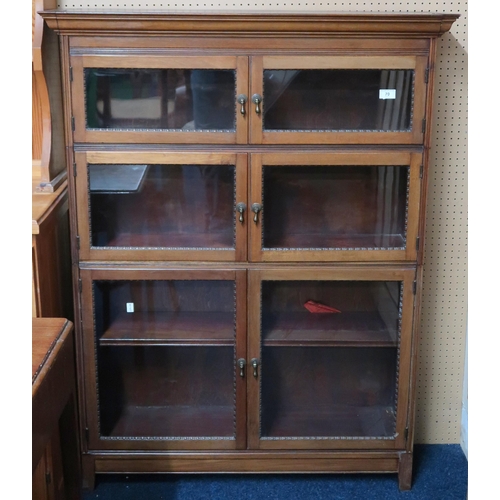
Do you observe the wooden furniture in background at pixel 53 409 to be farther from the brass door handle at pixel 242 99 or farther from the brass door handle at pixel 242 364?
the brass door handle at pixel 242 99

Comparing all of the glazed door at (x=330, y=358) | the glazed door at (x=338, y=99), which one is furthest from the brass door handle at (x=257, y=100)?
the glazed door at (x=330, y=358)

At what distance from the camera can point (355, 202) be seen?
7.35ft

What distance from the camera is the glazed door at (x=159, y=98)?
2010mm

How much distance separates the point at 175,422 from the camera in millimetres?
2404

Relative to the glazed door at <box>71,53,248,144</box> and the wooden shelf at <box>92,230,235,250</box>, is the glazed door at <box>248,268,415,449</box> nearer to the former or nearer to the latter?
the wooden shelf at <box>92,230,235,250</box>

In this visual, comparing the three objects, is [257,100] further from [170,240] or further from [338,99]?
[170,240]

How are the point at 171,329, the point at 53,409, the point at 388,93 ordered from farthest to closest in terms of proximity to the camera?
1. the point at 171,329
2. the point at 388,93
3. the point at 53,409

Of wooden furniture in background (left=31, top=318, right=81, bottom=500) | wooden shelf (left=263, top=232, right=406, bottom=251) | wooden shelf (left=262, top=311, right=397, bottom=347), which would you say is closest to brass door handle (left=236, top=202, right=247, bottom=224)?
wooden shelf (left=263, top=232, right=406, bottom=251)

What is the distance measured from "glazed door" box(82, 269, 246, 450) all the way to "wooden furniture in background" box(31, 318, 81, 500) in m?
0.41

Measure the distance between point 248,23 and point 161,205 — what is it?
655 mm

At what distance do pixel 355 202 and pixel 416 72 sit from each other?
0.46m

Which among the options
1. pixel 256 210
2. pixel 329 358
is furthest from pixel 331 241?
pixel 329 358

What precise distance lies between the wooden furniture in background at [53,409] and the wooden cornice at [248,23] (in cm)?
92

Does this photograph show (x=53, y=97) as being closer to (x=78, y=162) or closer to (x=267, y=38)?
(x=78, y=162)
